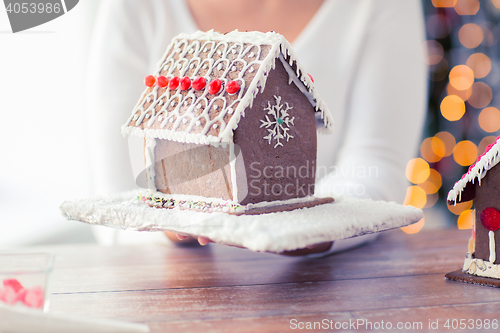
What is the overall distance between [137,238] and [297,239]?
1140mm

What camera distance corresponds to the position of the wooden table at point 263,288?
81 centimetres

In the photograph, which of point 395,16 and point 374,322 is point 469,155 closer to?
point 395,16

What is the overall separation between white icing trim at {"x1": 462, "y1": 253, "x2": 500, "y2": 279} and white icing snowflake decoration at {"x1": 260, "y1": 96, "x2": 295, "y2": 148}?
53 centimetres

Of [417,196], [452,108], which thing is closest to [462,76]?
[452,108]

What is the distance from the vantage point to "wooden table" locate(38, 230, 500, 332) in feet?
2.67

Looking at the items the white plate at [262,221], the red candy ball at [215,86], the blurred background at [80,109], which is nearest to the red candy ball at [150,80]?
the red candy ball at [215,86]

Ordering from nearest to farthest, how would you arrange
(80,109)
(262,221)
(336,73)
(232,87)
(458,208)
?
1. (262,221)
2. (232,87)
3. (336,73)
4. (80,109)
5. (458,208)

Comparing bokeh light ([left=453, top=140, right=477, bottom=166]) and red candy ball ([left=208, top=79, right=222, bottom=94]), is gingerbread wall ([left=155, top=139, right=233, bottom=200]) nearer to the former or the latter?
red candy ball ([left=208, top=79, right=222, bottom=94])

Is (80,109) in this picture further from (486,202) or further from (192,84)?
(486,202)

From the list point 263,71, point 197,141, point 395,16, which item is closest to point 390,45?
point 395,16

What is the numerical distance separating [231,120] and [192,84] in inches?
7.7

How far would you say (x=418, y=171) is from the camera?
9.58 feet

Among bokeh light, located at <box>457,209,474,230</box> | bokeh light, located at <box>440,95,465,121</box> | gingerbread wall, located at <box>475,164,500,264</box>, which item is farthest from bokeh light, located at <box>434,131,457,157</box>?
gingerbread wall, located at <box>475,164,500,264</box>

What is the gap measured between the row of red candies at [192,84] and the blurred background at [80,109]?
1.69m
